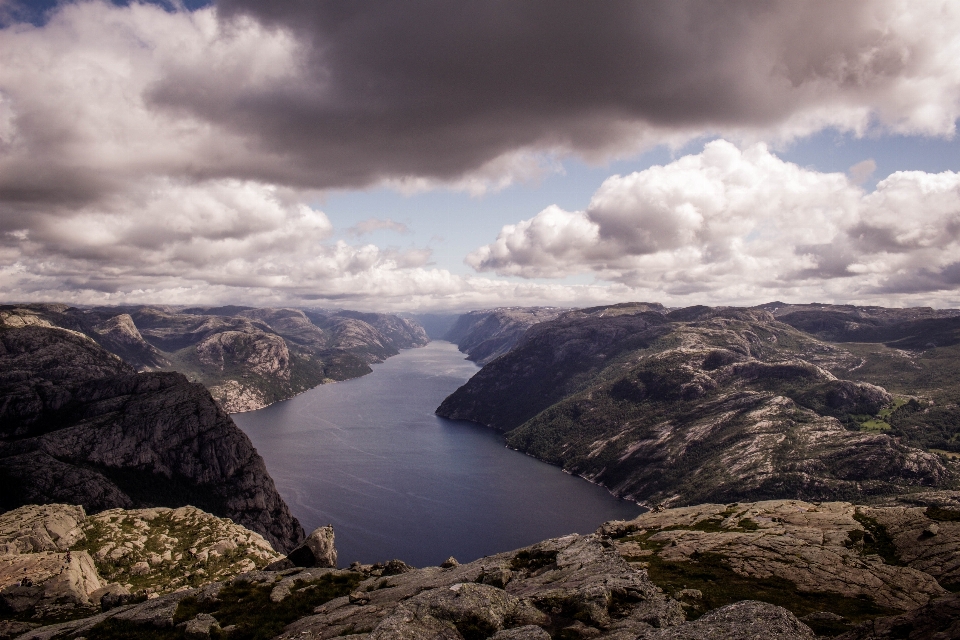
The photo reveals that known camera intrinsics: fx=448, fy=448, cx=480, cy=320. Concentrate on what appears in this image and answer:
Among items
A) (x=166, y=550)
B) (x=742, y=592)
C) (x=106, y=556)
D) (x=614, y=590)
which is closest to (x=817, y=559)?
(x=742, y=592)

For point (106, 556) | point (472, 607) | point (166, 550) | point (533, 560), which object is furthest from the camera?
point (166, 550)

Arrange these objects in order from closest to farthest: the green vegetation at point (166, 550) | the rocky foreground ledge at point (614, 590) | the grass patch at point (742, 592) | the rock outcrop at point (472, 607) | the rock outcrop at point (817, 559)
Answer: the rock outcrop at point (472, 607) < the rocky foreground ledge at point (614, 590) < the grass patch at point (742, 592) < the rock outcrop at point (817, 559) < the green vegetation at point (166, 550)

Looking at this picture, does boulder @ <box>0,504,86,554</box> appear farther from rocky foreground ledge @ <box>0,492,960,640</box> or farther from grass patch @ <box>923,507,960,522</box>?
grass patch @ <box>923,507,960,522</box>

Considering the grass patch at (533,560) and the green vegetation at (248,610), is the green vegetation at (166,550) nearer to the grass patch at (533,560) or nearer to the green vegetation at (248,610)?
the green vegetation at (248,610)

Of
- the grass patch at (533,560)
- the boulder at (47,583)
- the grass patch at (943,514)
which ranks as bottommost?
the boulder at (47,583)

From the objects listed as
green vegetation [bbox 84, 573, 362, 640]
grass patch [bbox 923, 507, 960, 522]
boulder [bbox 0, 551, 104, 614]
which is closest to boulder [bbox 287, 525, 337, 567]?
green vegetation [bbox 84, 573, 362, 640]

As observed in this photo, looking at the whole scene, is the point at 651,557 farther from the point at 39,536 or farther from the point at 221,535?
the point at 39,536

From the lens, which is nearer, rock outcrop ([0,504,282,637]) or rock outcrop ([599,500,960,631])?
rock outcrop ([599,500,960,631])

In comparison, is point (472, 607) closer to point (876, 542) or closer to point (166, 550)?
point (876, 542)

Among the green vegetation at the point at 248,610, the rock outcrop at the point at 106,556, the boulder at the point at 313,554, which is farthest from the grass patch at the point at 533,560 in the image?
the rock outcrop at the point at 106,556

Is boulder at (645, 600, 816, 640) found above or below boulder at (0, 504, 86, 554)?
above
